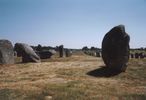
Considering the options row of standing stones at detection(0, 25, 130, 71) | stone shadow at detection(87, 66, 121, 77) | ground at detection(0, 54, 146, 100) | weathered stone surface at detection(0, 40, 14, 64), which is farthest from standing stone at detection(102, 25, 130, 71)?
weathered stone surface at detection(0, 40, 14, 64)

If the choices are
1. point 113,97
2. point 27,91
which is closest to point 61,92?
point 27,91

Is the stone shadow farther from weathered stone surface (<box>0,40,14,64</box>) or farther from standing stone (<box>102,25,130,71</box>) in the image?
weathered stone surface (<box>0,40,14,64</box>)

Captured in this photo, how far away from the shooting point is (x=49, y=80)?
21.8 m

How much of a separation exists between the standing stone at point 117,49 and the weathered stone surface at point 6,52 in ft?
38.6

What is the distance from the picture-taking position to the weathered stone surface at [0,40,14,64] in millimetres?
32188

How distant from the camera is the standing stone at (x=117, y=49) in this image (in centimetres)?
2641

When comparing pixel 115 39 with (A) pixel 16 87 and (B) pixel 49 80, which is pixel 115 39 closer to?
(B) pixel 49 80

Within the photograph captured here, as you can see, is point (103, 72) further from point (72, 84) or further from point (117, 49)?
point (72, 84)

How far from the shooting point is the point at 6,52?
33125 mm

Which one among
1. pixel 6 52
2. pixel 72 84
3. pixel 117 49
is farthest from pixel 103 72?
pixel 6 52

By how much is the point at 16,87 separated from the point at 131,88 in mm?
7904

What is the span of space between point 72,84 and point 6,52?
15.5 meters

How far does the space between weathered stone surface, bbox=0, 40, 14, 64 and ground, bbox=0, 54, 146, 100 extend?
150 inches

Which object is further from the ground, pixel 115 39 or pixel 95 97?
pixel 115 39
